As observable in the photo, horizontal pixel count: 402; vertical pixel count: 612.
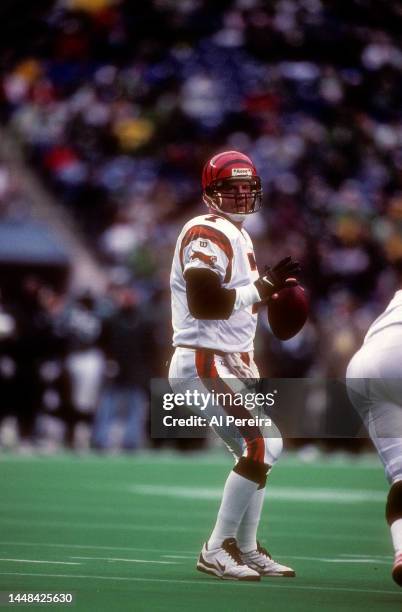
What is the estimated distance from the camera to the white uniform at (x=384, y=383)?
15.3ft

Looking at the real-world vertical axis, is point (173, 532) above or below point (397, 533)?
above

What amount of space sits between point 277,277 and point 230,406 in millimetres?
548

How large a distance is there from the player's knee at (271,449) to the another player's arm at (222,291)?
53 cm

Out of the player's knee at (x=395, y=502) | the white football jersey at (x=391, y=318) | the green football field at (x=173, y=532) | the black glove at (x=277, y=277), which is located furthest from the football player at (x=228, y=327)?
the player's knee at (x=395, y=502)

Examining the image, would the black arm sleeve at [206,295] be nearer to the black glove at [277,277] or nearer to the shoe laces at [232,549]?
the black glove at [277,277]

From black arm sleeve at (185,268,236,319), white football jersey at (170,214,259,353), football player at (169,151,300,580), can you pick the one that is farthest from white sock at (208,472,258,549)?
black arm sleeve at (185,268,236,319)

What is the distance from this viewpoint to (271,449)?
5.32 metres

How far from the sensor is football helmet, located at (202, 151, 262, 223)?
17.9 ft

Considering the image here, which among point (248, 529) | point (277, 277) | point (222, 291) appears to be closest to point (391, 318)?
point (277, 277)

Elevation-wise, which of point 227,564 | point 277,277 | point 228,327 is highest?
point 277,277

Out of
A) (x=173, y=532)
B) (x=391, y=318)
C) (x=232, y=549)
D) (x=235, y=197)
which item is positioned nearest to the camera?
(x=391, y=318)

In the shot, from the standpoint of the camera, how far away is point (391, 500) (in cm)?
467

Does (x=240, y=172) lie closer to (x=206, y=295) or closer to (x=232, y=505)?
(x=206, y=295)

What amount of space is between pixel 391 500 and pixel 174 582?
978 mm
